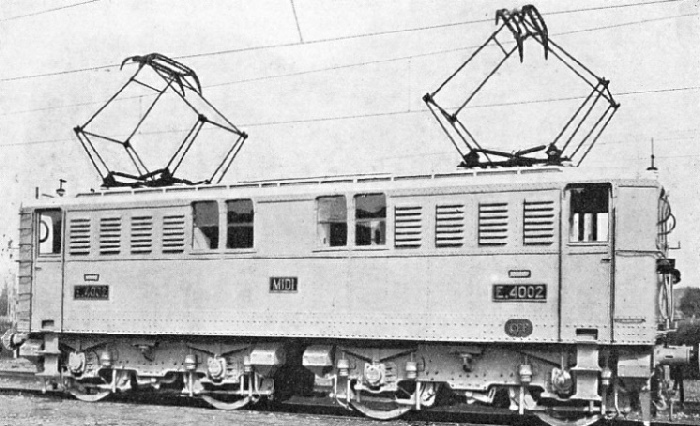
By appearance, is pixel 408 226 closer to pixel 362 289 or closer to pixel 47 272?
pixel 362 289

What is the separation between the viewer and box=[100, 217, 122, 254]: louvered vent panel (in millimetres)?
15516

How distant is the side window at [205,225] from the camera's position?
48.5 feet

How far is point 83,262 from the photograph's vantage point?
15.9 meters

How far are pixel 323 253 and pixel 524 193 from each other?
3.28 metres

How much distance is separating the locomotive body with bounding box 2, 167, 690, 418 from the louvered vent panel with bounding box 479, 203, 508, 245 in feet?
0.07

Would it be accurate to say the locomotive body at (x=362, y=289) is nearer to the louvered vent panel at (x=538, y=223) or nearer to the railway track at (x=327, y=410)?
the louvered vent panel at (x=538, y=223)

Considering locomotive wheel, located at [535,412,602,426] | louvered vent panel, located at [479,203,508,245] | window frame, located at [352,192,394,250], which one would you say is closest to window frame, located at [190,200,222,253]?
window frame, located at [352,192,394,250]

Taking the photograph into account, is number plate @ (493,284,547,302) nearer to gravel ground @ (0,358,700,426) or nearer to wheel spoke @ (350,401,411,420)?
gravel ground @ (0,358,700,426)

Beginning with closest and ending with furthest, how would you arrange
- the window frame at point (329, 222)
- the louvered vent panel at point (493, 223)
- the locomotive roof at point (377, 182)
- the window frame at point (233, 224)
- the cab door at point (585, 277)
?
the cab door at point (585, 277) < the locomotive roof at point (377, 182) < the louvered vent panel at point (493, 223) < the window frame at point (329, 222) < the window frame at point (233, 224)

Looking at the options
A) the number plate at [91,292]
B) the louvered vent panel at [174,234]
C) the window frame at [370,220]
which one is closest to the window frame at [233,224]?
the louvered vent panel at [174,234]

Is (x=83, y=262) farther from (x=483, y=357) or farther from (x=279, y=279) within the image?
(x=483, y=357)

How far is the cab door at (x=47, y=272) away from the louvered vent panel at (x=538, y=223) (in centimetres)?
863

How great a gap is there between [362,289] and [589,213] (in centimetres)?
357

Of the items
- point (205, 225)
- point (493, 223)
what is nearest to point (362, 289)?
point (493, 223)
